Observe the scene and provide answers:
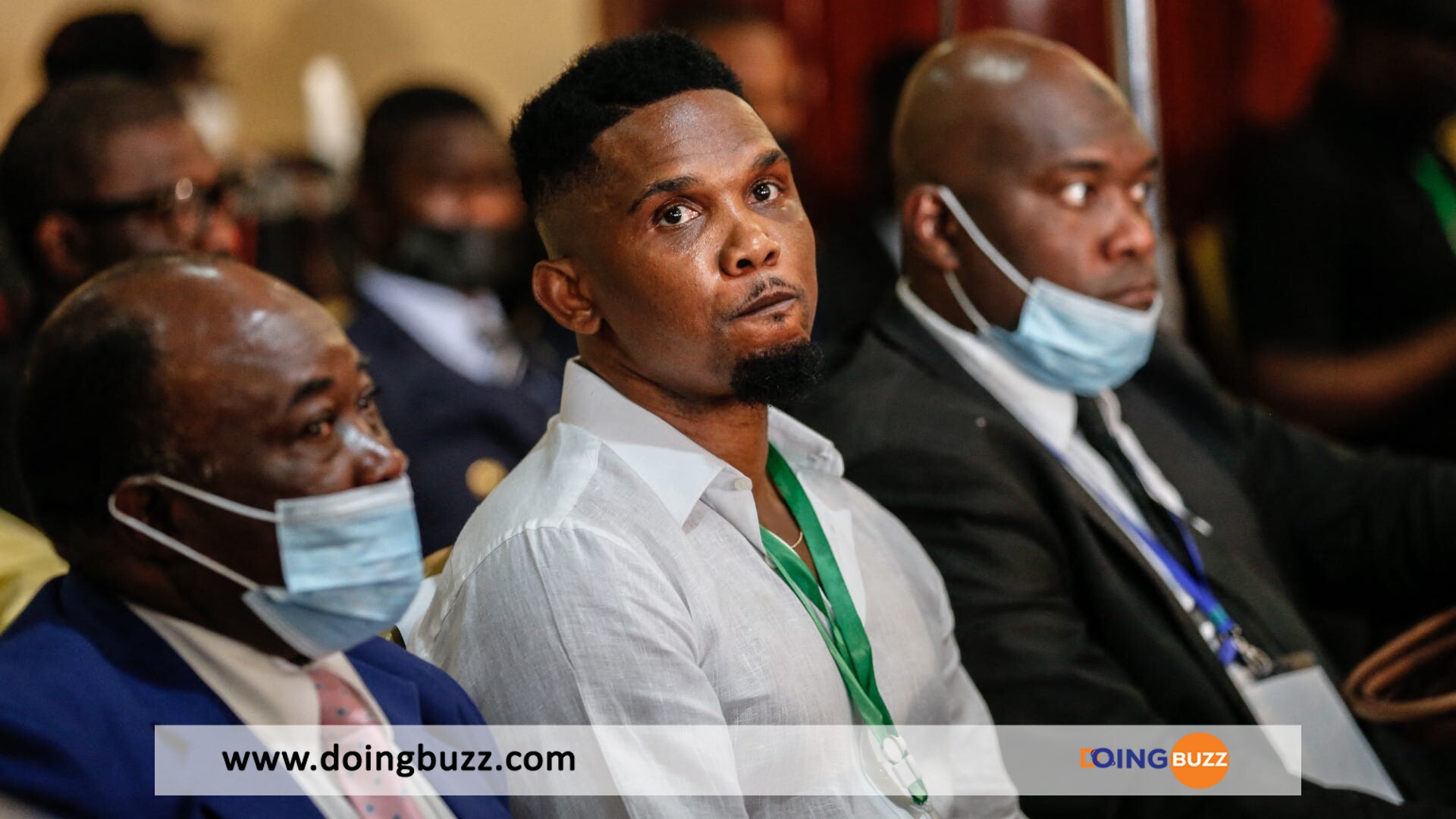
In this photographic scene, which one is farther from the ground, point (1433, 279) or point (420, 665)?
point (420, 665)

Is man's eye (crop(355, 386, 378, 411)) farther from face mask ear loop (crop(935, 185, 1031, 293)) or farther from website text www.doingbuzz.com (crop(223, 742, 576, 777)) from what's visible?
face mask ear loop (crop(935, 185, 1031, 293))

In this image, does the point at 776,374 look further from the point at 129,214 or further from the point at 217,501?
the point at 129,214

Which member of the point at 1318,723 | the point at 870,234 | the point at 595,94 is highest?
the point at 595,94

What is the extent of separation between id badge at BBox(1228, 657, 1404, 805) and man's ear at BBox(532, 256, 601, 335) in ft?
3.88

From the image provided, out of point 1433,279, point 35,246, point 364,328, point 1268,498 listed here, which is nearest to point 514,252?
point 364,328

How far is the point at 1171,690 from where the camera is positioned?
83.3 inches

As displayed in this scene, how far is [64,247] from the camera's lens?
99.5 inches

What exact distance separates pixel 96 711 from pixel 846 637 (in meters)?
0.83

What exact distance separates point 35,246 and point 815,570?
1.60m

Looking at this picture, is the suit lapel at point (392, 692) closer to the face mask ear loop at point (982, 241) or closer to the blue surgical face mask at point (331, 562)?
the blue surgical face mask at point (331, 562)

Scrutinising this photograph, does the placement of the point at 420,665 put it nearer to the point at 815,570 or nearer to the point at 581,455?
the point at 581,455

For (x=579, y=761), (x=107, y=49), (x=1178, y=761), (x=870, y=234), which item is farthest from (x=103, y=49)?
(x=1178, y=761)

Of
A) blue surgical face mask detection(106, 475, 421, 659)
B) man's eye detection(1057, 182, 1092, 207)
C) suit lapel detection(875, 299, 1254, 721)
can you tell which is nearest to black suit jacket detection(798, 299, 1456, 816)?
suit lapel detection(875, 299, 1254, 721)

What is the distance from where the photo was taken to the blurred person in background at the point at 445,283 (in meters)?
3.23
